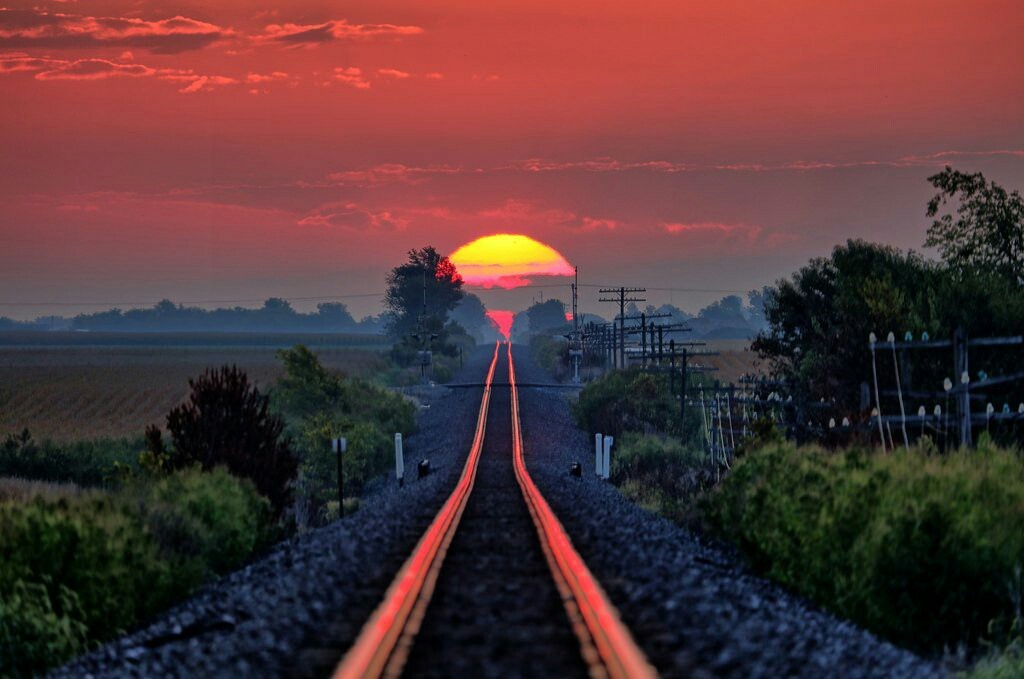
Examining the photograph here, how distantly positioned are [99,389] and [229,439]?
7885cm

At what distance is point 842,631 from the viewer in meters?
10.8

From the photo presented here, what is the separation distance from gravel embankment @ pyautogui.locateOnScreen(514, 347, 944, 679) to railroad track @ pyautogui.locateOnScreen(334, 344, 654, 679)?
291 mm

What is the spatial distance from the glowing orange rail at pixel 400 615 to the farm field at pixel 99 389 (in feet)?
158

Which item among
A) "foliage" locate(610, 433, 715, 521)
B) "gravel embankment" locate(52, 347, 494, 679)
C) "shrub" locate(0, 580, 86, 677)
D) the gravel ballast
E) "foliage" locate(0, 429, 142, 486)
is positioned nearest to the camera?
the gravel ballast

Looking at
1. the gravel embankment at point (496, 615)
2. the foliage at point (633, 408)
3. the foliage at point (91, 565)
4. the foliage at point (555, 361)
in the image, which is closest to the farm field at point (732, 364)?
the foliage at point (555, 361)

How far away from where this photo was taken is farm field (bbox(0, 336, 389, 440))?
2761 inches

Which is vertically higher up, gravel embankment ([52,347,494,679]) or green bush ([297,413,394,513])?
gravel embankment ([52,347,494,679])

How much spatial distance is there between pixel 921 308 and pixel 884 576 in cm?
2619

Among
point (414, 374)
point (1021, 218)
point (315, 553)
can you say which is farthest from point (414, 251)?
point (315, 553)

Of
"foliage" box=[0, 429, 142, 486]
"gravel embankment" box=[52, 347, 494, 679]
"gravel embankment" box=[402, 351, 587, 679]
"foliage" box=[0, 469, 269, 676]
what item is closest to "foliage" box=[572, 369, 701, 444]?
"foliage" box=[0, 429, 142, 486]

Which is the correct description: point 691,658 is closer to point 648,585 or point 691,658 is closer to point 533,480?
point 648,585

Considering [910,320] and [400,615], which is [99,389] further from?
[400,615]

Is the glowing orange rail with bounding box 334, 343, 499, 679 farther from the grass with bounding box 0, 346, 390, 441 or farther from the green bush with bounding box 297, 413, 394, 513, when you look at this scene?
the grass with bounding box 0, 346, 390, 441

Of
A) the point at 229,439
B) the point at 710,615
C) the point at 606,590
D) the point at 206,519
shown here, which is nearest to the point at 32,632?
the point at 606,590
